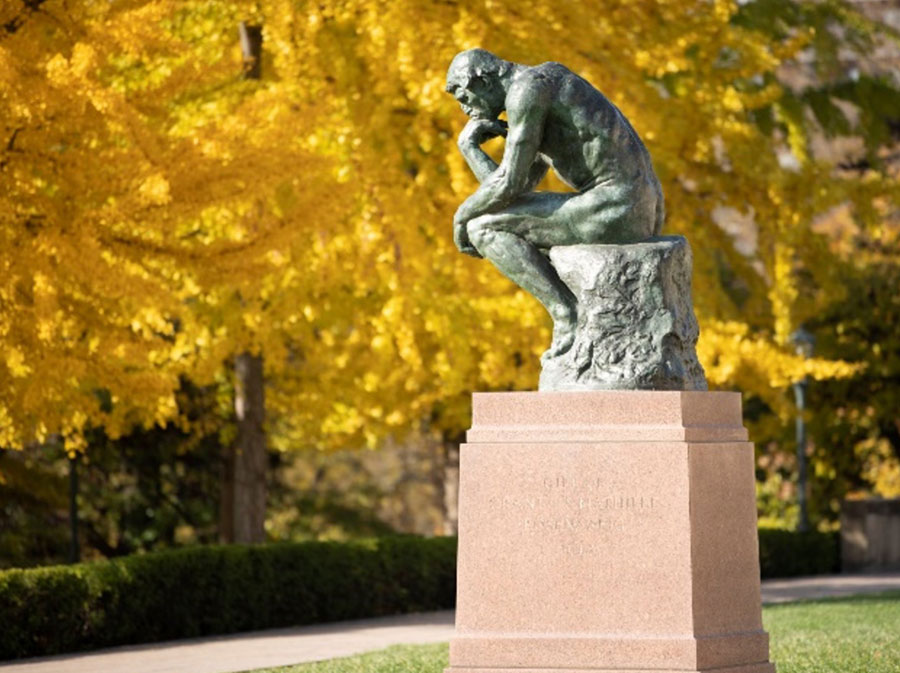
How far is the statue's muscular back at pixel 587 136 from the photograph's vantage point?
29.9ft

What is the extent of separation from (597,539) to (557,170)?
2096mm

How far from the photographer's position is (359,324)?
61.2 feet

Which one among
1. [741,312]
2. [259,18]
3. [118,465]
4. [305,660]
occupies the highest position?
[259,18]

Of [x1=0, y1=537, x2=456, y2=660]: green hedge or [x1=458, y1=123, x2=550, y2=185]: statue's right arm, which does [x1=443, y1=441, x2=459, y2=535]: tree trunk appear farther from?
[x1=458, y1=123, x2=550, y2=185]: statue's right arm

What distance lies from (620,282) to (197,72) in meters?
5.33

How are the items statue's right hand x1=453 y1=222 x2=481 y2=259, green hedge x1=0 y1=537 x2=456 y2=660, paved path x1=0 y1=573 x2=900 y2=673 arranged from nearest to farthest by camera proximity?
1. statue's right hand x1=453 y1=222 x2=481 y2=259
2. paved path x1=0 y1=573 x2=900 y2=673
3. green hedge x1=0 y1=537 x2=456 y2=660

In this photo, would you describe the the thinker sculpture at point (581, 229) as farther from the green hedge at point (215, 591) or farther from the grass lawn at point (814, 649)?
the green hedge at point (215, 591)

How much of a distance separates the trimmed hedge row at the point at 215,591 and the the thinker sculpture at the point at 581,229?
19.5 ft

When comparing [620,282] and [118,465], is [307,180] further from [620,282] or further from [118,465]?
[118,465]

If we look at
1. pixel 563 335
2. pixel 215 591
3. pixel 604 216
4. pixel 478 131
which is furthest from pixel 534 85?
pixel 215 591

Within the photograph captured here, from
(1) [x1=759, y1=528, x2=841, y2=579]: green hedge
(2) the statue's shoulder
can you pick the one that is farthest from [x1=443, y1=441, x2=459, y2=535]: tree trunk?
(2) the statue's shoulder

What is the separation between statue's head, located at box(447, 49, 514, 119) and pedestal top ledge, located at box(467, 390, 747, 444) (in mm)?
1681

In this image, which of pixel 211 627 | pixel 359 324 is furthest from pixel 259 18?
pixel 211 627

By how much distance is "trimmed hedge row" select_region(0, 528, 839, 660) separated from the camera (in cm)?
1365
